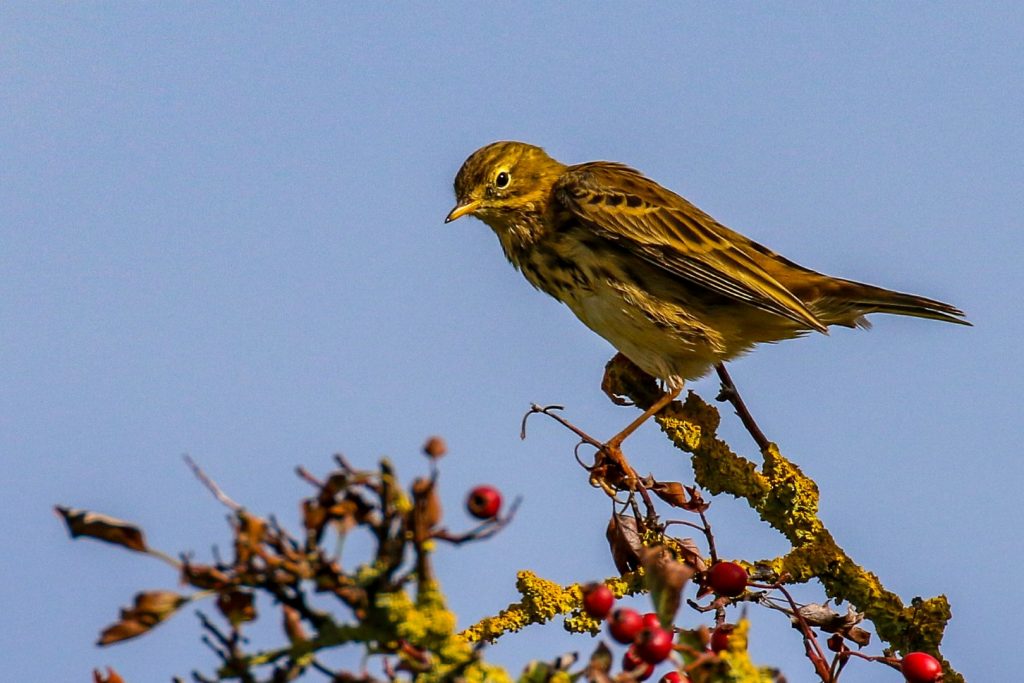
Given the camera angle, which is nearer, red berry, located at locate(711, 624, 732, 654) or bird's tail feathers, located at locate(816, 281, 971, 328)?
red berry, located at locate(711, 624, 732, 654)

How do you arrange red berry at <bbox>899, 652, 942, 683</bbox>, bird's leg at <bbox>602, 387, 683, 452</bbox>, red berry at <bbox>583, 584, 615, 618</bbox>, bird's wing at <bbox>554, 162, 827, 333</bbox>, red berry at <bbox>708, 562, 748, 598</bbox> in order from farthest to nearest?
bird's wing at <bbox>554, 162, 827, 333</bbox>, bird's leg at <bbox>602, 387, 683, 452</bbox>, red berry at <bbox>708, 562, 748, 598</bbox>, red berry at <bbox>899, 652, 942, 683</bbox>, red berry at <bbox>583, 584, 615, 618</bbox>

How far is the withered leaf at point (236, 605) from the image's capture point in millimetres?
2898

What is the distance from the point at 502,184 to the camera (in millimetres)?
9805

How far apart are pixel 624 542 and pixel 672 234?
4.16 metres

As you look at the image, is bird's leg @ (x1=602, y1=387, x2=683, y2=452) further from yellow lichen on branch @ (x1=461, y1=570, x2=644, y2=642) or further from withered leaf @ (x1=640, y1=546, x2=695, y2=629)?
withered leaf @ (x1=640, y1=546, x2=695, y2=629)

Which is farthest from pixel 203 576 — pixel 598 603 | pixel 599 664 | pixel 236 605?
pixel 598 603

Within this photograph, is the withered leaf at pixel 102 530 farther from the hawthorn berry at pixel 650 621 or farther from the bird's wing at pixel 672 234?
the bird's wing at pixel 672 234

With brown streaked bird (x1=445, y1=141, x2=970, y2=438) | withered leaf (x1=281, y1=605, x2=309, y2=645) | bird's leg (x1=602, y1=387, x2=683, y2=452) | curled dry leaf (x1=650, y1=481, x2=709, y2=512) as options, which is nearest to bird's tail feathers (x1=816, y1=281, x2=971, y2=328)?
brown streaked bird (x1=445, y1=141, x2=970, y2=438)

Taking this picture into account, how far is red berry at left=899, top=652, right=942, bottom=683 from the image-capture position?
4.62 metres

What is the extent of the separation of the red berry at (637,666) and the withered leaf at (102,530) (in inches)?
46.7

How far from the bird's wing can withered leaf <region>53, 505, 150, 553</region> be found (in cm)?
609

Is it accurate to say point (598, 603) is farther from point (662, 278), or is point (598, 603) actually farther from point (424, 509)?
point (662, 278)

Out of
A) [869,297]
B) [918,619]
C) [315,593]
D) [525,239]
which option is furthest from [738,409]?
[315,593]

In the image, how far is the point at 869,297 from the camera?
8.75 meters
